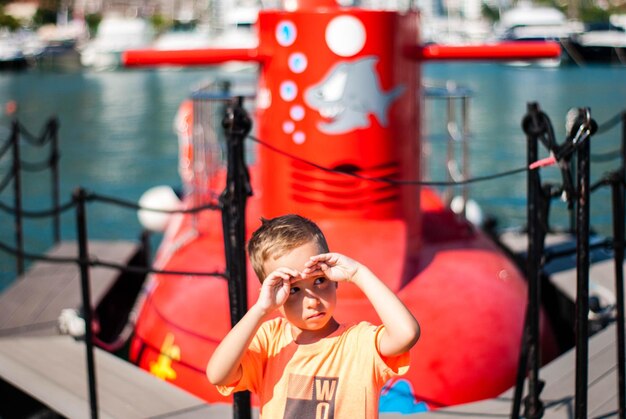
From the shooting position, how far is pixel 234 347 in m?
2.38

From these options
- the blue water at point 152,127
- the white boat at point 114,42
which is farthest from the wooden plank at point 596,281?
the white boat at point 114,42

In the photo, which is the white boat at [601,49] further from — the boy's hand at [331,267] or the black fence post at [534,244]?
the boy's hand at [331,267]

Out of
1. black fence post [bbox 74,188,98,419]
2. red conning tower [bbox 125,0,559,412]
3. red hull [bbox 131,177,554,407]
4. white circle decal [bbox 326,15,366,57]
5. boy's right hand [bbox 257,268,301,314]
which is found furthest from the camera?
white circle decal [bbox 326,15,366,57]

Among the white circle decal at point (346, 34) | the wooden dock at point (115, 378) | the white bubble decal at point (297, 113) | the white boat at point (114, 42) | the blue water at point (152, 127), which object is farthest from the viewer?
the white boat at point (114, 42)

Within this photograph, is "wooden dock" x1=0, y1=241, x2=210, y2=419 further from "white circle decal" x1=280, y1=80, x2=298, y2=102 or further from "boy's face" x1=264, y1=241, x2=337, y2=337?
"boy's face" x1=264, y1=241, x2=337, y2=337

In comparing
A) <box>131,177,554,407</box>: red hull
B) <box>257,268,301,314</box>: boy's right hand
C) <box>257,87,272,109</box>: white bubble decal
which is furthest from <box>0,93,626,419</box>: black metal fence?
<box>257,268,301,314</box>: boy's right hand

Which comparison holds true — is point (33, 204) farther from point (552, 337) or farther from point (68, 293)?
point (552, 337)

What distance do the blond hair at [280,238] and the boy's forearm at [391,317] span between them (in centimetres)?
15

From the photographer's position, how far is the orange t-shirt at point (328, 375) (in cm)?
242

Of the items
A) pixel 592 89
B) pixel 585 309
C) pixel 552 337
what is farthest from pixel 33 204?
pixel 592 89

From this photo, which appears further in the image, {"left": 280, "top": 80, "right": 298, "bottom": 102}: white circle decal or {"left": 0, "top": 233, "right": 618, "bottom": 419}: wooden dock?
{"left": 280, "top": 80, "right": 298, "bottom": 102}: white circle decal

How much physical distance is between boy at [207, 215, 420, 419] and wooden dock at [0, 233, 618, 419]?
6.46ft

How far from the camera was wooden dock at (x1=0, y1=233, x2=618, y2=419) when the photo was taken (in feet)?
14.7

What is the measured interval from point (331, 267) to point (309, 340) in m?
0.25
